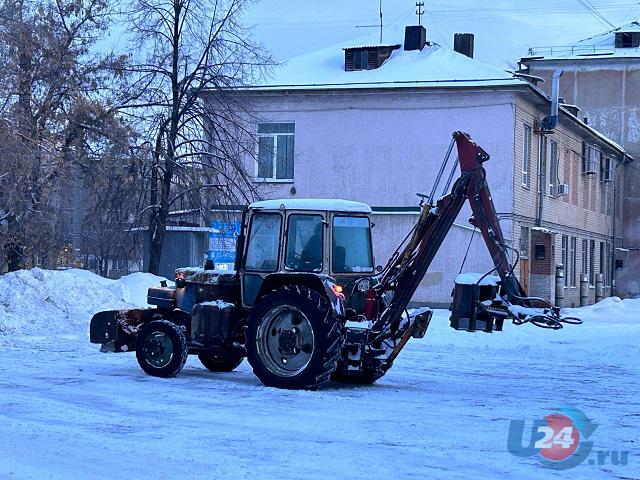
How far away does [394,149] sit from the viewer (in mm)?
31375

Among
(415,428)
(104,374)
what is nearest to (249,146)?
(104,374)

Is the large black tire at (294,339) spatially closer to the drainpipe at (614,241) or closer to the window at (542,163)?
the window at (542,163)

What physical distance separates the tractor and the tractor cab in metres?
0.01

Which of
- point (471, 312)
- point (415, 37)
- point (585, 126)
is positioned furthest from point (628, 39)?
point (471, 312)

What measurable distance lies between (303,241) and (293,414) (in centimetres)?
310

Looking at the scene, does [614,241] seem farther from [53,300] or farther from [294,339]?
[294,339]

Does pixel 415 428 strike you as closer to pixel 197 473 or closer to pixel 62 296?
pixel 197 473

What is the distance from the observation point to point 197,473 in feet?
26.9

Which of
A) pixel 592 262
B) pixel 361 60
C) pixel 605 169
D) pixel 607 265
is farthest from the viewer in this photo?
pixel 607 265

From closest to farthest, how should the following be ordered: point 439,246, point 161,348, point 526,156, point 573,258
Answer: point 439,246 → point 161,348 → point 526,156 → point 573,258

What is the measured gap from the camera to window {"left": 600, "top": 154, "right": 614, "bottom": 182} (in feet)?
144

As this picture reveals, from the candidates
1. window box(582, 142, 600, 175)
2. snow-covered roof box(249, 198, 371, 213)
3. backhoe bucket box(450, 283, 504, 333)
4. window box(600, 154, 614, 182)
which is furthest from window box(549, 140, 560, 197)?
backhoe bucket box(450, 283, 504, 333)

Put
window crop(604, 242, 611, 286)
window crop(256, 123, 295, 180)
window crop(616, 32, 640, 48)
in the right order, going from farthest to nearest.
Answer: window crop(616, 32, 640, 48) → window crop(604, 242, 611, 286) → window crop(256, 123, 295, 180)

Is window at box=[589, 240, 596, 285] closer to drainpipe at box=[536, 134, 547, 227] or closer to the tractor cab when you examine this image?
drainpipe at box=[536, 134, 547, 227]
